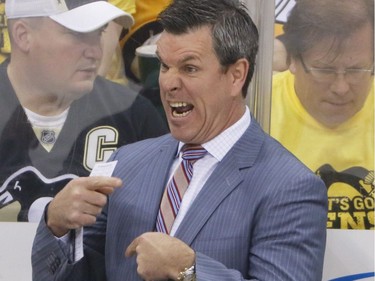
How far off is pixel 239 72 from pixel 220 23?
0.15 metres

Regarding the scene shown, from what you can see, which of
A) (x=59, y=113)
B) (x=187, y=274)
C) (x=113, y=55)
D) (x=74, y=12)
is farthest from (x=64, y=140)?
(x=187, y=274)

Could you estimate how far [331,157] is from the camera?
3.05 metres

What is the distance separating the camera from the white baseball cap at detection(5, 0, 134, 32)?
306 cm

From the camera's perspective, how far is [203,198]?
2.14 meters

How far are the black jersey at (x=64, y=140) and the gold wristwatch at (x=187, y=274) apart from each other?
4.13 ft

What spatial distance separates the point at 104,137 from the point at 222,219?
1.14m

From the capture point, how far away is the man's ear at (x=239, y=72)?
7.29ft

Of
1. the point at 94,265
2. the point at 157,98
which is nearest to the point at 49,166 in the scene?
the point at 157,98

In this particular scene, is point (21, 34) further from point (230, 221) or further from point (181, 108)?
point (230, 221)

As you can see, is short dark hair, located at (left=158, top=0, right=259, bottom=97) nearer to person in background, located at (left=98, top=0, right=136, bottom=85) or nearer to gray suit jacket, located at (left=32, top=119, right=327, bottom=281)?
gray suit jacket, located at (left=32, top=119, right=327, bottom=281)

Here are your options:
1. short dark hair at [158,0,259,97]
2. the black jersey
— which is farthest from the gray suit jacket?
the black jersey

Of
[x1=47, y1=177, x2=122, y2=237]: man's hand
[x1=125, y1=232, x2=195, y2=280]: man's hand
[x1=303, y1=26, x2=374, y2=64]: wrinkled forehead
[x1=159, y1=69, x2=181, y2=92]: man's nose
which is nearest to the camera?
[x1=125, y1=232, x2=195, y2=280]: man's hand

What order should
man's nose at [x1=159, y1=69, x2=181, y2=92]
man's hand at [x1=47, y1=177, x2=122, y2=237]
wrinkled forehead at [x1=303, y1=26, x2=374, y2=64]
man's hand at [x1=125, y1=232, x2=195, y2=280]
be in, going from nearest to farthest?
man's hand at [x1=125, y1=232, x2=195, y2=280] < man's hand at [x1=47, y1=177, x2=122, y2=237] < man's nose at [x1=159, y1=69, x2=181, y2=92] < wrinkled forehead at [x1=303, y1=26, x2=374, y2=64]

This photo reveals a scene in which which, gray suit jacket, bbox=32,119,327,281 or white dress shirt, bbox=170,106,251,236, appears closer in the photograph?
gray suit jacket, bbox=32,119,327,281
